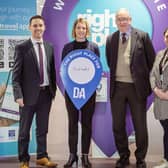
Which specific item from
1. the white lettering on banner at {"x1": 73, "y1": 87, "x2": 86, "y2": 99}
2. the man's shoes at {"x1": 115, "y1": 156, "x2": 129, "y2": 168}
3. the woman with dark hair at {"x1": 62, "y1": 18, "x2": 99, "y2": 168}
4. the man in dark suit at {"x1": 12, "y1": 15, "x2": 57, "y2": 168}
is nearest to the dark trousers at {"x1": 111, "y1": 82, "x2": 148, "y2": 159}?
the man's shoes at {"x1": 115, "y1": 156, "x2": 129, "y2": 168}

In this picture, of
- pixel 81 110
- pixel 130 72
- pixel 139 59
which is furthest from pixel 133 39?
pixel 81 110

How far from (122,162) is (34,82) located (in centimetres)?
137

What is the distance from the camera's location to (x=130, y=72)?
4.37 metres

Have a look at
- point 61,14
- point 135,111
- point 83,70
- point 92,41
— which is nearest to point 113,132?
point 135,111

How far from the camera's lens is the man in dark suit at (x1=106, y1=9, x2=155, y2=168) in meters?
4.36

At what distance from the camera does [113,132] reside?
183 inches

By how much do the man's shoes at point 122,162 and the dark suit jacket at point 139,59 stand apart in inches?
30.4

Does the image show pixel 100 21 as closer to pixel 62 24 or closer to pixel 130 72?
pixel 62 24

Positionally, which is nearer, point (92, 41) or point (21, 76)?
point (21, 76)

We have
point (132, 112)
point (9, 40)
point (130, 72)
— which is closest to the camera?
point (130, 72)

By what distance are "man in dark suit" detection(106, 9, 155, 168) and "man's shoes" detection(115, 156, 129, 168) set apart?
0.17 m

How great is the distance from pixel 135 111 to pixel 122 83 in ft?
1.12

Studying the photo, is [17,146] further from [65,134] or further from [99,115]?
[99,115]

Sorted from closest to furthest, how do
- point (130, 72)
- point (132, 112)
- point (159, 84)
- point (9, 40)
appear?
point (159, 84)
point (130, 72)
point (132, 112)
point (9, 40)
